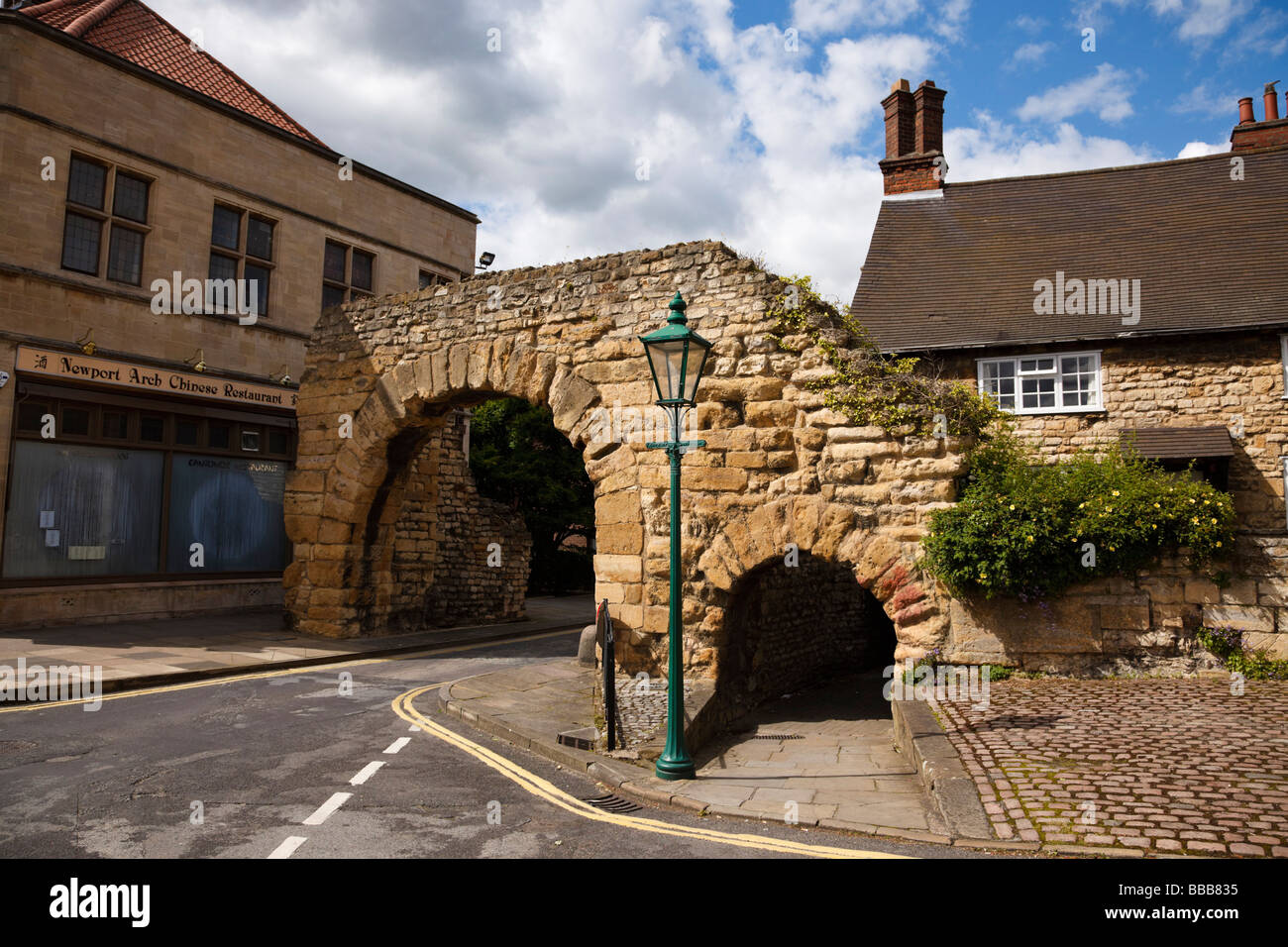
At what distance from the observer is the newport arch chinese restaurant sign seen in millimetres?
11930

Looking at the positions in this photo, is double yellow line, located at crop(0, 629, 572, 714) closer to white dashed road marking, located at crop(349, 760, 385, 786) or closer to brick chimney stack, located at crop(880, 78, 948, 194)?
white dashed road marking, located at crop(349, 760, 385, 786)

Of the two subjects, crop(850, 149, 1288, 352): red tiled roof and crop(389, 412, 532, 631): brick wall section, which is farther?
crop(389, 412, 532, 631): brick wall section

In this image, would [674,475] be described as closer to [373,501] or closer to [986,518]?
[986,518]

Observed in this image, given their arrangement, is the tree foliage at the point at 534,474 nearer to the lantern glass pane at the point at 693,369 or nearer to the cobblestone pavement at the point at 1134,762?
the lantern glass pane at the point at 693,369

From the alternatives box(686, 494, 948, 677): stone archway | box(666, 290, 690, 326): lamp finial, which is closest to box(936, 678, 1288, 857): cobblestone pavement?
box(686, 494, 948, 677): stone archway

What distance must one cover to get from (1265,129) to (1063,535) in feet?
47.7

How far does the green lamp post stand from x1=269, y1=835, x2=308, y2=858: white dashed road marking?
8.39ft

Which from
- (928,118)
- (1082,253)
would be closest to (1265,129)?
(1082,253)

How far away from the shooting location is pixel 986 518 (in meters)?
7.28

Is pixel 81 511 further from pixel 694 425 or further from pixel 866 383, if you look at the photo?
pixel 866 383

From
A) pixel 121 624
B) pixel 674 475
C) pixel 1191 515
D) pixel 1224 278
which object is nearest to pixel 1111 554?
pixel 1191 515

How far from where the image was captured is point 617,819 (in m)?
5.10

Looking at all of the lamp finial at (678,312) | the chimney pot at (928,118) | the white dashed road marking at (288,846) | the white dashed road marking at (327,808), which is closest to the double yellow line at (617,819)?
the white dashed road marking at (327,808)

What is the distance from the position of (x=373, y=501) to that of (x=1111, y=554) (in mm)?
9851
